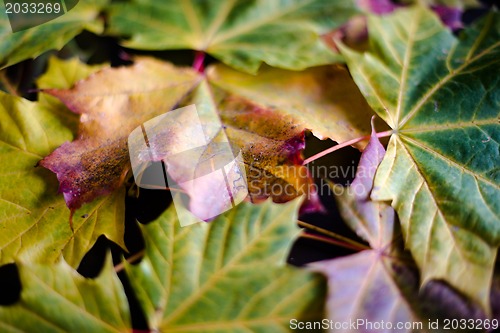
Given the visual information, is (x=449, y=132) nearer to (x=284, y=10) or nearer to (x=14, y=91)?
(x=284, y=10)

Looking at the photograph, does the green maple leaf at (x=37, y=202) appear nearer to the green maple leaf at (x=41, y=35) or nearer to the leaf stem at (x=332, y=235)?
the green maple leaf at (x=41, y=35)

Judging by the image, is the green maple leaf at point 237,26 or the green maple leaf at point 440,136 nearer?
the green maple leaf at point 440,136

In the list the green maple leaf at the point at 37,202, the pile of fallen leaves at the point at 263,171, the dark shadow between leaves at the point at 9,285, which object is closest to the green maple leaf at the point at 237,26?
the pile of fallen leaves at the point at 263,171

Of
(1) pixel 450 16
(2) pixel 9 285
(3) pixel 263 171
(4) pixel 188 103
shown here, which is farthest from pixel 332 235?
(1) pixel 450 16

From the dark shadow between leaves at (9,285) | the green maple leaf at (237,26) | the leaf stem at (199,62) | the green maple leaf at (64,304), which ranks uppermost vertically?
the green maple leaf at (237,26)

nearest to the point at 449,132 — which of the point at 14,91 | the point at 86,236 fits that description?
the point at 86,236

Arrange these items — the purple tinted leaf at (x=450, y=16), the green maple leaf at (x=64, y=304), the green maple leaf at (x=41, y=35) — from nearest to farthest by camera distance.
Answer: the green maple leaf at (x=64, y=304) → the green maple leaf at (x=41, y=35) → the purple tinted leaf at (x=450, y=16)

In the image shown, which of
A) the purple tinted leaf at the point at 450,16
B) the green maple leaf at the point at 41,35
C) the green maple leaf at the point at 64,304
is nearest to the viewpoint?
the green maple leaf at the point at 64,304

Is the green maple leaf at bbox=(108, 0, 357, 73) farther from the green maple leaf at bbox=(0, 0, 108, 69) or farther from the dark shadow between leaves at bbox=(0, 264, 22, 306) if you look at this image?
the dark shadow between leaves at bbox=(0, 264, 22, 306)
